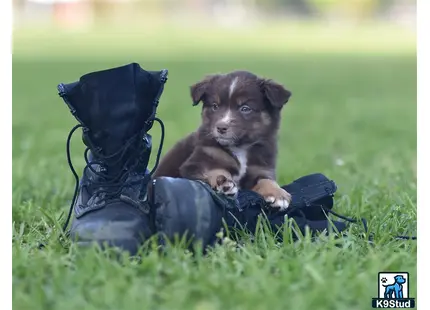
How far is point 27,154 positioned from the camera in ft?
24.6

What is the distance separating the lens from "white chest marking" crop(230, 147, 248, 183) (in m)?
4.61

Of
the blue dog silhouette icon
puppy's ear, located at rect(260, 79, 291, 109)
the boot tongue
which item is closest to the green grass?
the blue dog silhouette icon

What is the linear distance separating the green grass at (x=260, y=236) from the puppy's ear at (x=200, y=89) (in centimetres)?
101

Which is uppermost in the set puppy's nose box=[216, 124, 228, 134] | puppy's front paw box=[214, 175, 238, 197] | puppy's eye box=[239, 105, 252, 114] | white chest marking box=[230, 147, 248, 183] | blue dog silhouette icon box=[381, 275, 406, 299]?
puppy's eye box=[239, 105, 252, 114]

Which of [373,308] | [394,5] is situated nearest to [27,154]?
[373,308]

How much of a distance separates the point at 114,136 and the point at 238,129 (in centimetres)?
77

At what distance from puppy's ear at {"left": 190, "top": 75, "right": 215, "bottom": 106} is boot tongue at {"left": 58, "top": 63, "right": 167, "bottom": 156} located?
0.49 meters

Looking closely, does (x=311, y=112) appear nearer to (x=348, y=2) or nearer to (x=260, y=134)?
(x=260, y=134)

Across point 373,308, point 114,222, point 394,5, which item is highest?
point 394,5
